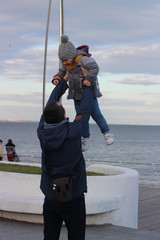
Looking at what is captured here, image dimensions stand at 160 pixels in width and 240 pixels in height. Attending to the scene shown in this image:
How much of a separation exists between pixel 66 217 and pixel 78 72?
7.55ft

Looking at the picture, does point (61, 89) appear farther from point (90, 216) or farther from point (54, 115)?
point (90, 216)

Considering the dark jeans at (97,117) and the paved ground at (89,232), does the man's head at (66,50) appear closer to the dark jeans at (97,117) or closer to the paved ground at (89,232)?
the dark jeans at (97,117)

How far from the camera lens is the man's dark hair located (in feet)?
17.0

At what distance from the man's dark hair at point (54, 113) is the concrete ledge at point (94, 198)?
13.7 ft

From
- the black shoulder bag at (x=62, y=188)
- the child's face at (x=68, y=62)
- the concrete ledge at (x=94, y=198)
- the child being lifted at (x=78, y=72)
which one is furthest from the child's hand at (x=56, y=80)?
the concrete ledge at (x=94, y=198)

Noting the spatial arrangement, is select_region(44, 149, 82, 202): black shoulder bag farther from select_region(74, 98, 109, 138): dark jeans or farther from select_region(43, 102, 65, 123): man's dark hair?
select_region(74, 98, 109, 138): dark jeans

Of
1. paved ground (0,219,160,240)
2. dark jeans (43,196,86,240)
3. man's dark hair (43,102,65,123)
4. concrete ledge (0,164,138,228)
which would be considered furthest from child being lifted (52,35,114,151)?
concrete ledge (0,164,138,228)

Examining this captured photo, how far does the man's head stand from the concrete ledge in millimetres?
3316

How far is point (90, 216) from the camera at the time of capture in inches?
367

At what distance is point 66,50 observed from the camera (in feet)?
21.5

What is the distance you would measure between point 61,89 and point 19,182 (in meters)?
4.16

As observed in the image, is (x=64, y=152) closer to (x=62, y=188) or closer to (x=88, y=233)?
(x=62, y=188)

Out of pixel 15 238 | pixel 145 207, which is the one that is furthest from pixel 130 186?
pixel 145 207

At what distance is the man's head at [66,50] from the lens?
21.5 ft
